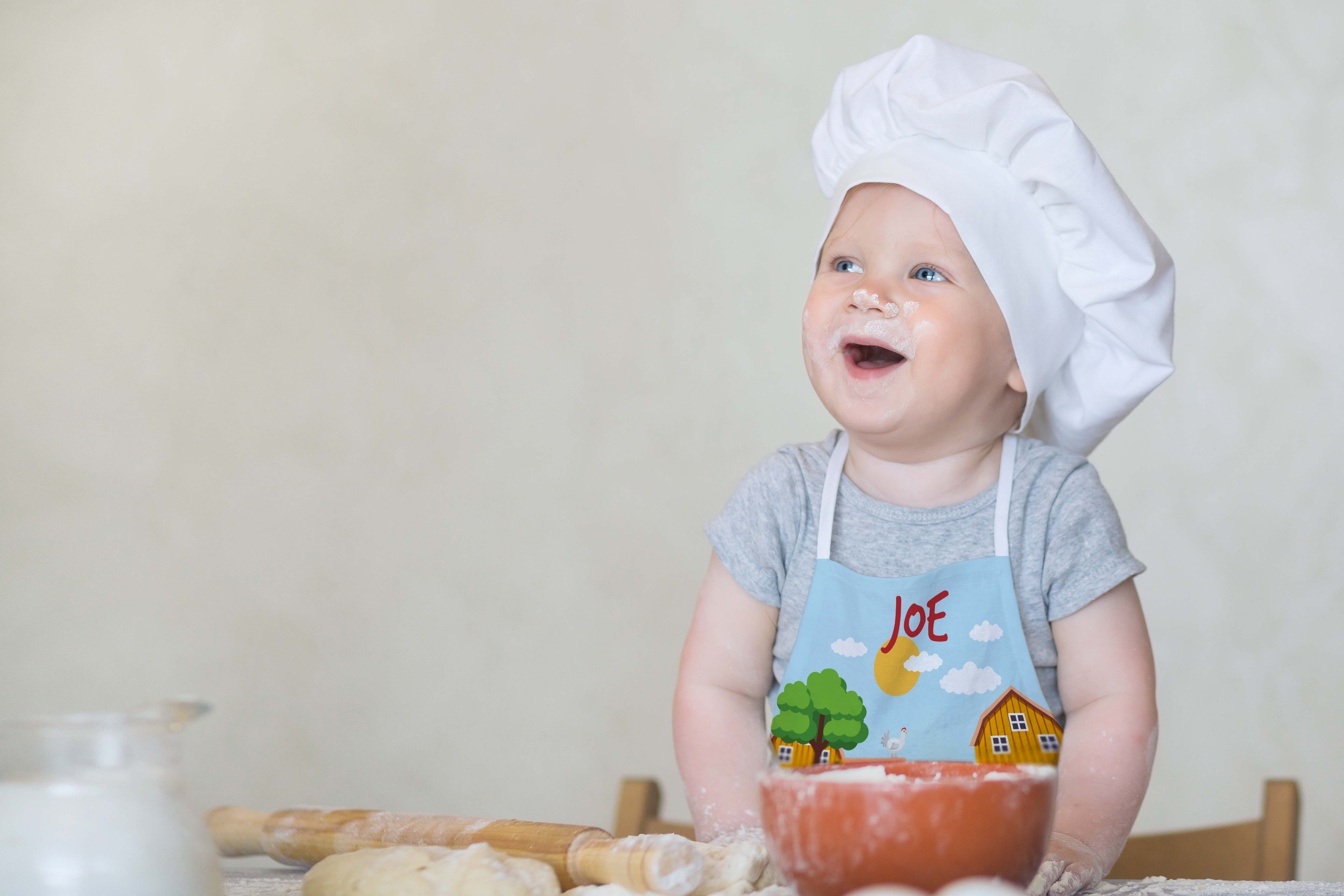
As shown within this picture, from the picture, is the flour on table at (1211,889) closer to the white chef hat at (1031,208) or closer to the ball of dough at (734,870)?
the ball of dough at (734,870)

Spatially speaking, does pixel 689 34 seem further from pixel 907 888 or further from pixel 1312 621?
pixel 907 888

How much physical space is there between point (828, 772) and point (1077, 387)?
673mm

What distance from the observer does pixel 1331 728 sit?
6.14 feet

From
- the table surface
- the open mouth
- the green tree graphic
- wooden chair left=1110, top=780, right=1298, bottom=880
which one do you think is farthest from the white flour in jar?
wooden chair left=1110, top=780, right=1298, bottom=880

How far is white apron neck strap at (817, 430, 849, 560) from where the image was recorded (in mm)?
1000

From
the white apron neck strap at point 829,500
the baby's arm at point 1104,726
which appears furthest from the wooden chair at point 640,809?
the baby's arm at point 1104,726

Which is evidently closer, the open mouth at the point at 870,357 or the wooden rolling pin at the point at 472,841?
the wooden rolling pin at the point at 472,841

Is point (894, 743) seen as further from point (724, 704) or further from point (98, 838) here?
point (98, 838)

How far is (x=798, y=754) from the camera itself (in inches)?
36.8

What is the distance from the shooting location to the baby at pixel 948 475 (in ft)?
2.98

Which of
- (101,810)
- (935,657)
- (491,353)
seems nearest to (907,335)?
(935,657)

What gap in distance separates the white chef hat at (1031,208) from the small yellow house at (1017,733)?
0.27 metres

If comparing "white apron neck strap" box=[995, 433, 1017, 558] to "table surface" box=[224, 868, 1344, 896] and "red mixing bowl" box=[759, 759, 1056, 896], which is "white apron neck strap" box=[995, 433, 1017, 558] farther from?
"red mixing bowl" box=[759, 759, 1056, 896]

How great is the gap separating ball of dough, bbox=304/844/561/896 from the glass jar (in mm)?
65
